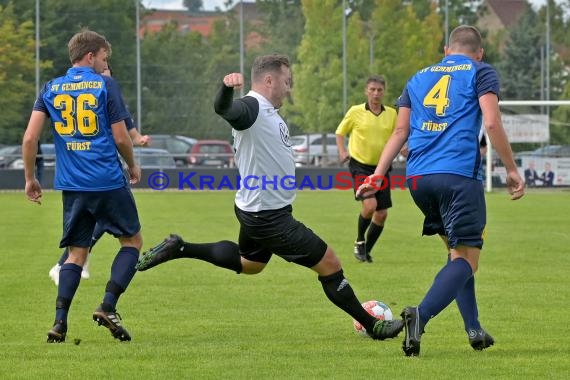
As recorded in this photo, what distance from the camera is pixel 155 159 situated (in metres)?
40.0

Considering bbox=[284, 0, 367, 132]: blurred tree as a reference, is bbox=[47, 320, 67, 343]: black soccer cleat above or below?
below

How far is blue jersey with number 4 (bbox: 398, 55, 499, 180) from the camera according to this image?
7.32m

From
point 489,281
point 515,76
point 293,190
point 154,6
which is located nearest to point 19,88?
point 154,6

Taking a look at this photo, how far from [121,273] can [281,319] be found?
152cm

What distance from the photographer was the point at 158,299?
10461mm

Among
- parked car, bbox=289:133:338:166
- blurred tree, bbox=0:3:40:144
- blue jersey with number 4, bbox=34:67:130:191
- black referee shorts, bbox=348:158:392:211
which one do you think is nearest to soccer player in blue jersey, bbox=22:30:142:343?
blue jersey with number 4, bbox=34:67:130:191

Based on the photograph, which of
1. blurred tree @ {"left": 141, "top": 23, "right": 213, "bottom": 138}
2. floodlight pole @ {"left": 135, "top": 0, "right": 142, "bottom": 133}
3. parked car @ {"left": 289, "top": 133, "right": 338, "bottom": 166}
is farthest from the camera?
parked car @ {"left": 289, "top": 133, "right": 338, "bottom": 166}

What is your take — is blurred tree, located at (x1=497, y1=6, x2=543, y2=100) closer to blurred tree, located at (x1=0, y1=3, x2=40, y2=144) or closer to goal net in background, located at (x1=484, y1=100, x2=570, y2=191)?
goal net in background, located at (x1=484, y1=100, x2=570, y2=191)

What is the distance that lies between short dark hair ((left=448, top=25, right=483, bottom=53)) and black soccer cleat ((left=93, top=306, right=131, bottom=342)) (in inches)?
107

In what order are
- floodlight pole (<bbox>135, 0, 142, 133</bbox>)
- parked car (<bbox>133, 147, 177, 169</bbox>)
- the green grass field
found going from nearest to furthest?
the green grass field, parked car (<bbox>133, 147, 177, 169</bbox>), floodlight pole (<bbox>135, 0, 142, 133</bbox>)

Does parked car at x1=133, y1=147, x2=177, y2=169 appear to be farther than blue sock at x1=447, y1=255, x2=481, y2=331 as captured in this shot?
Yes

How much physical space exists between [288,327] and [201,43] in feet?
114

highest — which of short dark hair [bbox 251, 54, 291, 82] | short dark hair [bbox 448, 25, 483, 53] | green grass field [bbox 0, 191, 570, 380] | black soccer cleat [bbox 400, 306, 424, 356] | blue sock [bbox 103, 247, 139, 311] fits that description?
short dark hair [bbox 448, 25, 483, 53]

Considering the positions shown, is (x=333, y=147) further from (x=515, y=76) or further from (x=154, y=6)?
(x=515, y=76)
